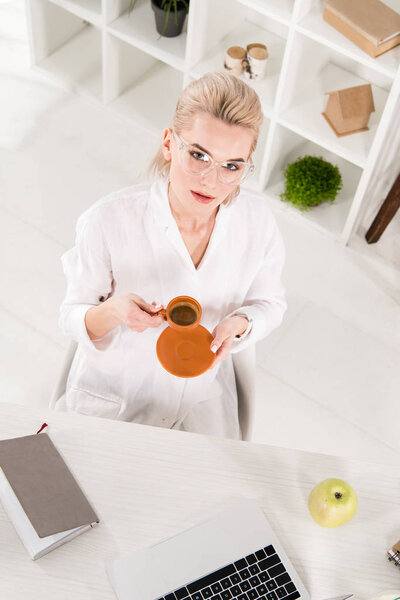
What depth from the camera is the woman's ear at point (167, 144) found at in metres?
1.69

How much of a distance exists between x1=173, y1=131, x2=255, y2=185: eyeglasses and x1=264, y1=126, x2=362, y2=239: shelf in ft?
4.93

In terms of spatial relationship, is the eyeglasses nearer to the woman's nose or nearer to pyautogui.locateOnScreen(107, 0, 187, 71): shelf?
the woman's nose

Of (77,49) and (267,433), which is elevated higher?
(77,49)

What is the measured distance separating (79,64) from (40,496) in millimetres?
2764

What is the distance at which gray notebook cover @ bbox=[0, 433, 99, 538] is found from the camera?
4.64ft

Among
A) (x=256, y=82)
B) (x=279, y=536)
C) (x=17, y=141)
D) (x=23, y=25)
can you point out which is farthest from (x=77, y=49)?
(x=279, y=536)

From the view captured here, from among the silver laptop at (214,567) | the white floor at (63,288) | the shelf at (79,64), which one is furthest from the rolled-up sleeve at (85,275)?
the shelf at (79,64)

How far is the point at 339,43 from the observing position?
2574 mm

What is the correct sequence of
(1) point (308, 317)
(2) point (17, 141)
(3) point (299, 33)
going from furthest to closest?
(2) point (17, 141), (1) point (308, 317), (3) point (299, 33)

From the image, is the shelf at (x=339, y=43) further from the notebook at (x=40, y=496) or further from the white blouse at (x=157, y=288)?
the notebook at (x=40, y=496)

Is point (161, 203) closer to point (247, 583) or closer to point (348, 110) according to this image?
point (247, 583)

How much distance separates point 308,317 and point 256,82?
1.01m

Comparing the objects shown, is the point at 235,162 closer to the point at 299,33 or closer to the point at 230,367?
the point at 230,367

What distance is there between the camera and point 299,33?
266cm
